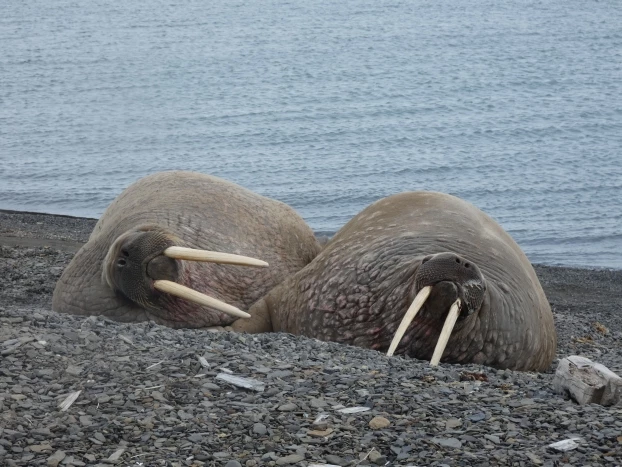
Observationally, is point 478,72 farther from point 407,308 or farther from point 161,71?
point 407,308

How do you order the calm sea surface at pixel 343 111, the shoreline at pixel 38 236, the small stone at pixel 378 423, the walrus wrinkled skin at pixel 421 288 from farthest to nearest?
the calm sea surface at pixel 343 111
the shoreline at pixel 38 236
the walrus wrinkled skin at pixel 421 288
the small stone at pixel 378 423

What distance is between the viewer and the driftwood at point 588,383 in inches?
201

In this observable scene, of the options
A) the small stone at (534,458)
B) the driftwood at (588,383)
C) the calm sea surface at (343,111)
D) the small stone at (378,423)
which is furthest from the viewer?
the calm sea surface at (343,111)

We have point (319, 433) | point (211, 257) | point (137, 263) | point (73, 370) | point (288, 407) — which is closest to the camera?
point (319, 433)

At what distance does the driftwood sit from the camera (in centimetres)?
511

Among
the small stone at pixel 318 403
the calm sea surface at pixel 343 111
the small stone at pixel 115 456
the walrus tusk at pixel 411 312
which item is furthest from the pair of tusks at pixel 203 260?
the calm sea surface at pixel 343 111

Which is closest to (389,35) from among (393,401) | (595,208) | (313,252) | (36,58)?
(36,58)

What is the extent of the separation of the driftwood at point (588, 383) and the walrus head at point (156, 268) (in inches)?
93.1

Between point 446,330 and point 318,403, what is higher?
point 318,403

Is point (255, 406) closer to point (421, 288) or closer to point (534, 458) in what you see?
point (534, 458)

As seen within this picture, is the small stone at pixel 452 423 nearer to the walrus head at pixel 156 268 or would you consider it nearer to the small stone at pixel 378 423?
the small stone at pixel 378 423

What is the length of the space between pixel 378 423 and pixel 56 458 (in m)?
1.41

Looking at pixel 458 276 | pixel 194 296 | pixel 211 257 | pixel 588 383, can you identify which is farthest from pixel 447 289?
pixel 194 296

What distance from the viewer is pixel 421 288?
608 centimetres
